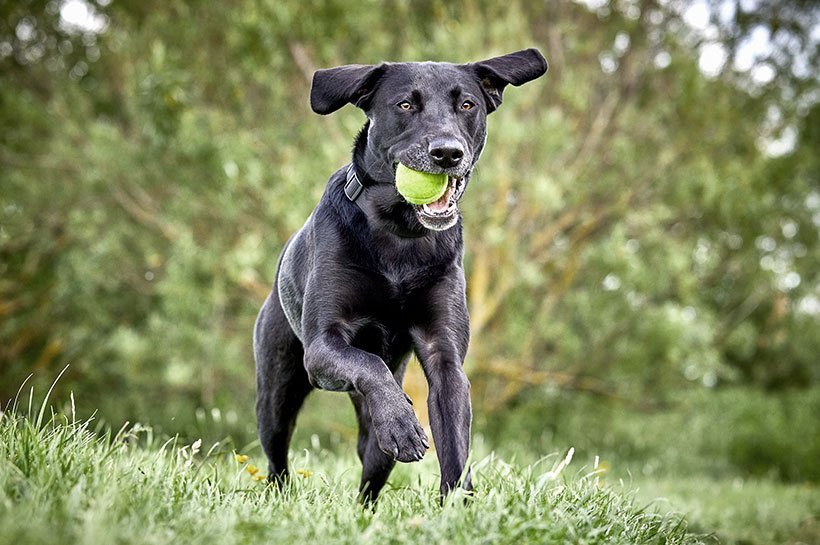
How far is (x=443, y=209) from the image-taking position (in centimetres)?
349

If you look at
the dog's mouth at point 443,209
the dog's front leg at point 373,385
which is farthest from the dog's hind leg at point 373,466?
the dog's mouth at point 443,209

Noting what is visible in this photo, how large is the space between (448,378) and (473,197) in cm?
623

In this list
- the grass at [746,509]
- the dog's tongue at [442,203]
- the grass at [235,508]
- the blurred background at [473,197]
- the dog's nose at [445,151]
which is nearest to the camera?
the grass at [235,508]

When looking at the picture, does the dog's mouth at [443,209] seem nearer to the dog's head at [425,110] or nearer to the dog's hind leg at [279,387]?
the dog's head at [425,110]

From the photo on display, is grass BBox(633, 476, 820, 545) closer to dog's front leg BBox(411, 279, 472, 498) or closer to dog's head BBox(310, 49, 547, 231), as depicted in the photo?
dog's front leg BBox(411, 279, 472, 498)

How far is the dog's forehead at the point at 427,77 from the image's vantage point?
3.64 m

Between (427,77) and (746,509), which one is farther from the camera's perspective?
(746,509)

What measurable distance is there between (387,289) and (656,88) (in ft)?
27.8

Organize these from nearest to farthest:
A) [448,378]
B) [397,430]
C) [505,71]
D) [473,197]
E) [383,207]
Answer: [397,430] < [448,378] < [383,207] < [505,71] < [473,197]

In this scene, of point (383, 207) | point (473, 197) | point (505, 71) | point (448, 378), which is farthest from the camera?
point (473, 197)

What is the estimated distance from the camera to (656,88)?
11039mm

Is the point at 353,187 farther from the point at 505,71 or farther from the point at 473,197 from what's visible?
the point at 473,197

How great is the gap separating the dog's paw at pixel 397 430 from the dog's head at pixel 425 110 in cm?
75

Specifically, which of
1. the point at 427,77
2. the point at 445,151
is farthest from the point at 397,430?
the point at 427,77
